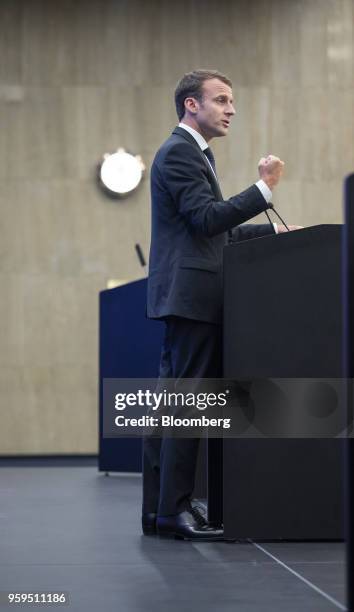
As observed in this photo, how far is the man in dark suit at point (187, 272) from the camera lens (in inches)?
107

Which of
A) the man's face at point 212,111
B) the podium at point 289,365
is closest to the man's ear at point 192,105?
the man's face at point 212,111

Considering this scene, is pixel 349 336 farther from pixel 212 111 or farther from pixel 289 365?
pixel 212 111

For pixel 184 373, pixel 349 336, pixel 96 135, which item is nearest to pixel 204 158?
pixel 184 373

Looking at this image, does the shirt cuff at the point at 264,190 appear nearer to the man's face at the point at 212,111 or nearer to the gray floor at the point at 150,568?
the man's face at the point at 212,111

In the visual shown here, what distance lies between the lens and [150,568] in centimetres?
223

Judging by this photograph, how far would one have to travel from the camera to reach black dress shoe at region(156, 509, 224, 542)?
106 inches

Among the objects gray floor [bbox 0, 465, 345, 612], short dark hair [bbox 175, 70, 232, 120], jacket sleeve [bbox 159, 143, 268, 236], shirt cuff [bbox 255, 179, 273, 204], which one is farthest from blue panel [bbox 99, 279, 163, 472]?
shirt cuff [bbox 255, 179, 273, 204]

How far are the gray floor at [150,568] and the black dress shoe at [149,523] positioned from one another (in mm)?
65

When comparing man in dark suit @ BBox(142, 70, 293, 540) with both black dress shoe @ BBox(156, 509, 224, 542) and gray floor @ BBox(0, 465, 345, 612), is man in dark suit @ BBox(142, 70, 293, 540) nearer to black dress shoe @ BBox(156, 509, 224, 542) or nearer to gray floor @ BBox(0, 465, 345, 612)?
black dress shoe @ BBox(156, 509, 224, 542)

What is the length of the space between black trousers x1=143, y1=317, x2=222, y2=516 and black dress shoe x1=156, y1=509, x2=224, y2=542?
19mm

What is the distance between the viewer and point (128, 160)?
7.20 metres

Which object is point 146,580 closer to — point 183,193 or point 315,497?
point 315,497

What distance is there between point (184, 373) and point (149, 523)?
0.46 m

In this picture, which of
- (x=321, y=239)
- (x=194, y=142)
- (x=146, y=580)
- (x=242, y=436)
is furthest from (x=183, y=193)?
(x=146, y=580)
